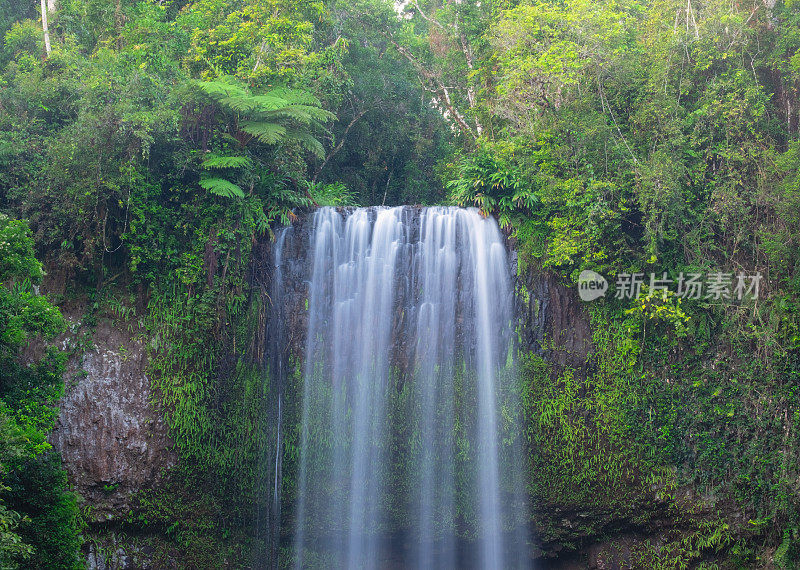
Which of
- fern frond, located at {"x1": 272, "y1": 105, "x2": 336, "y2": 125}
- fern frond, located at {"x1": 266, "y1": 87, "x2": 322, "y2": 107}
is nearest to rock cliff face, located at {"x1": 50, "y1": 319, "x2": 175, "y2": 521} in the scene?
fern frond, located at {"x1": 272, "y1": 105, "x2": 336, "y2": 125}

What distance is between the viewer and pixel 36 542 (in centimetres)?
876

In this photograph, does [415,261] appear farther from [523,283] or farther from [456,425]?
[456,425]

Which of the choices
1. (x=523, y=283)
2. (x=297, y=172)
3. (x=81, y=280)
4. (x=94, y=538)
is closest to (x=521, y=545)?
(x=523, y=283)

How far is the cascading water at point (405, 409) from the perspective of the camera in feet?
39.4

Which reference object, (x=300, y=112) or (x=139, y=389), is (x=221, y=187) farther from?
(x=139, y=389)

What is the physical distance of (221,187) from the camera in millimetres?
11578

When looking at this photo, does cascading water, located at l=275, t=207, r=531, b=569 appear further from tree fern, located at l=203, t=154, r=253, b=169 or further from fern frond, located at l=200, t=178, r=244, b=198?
tree fern, located at l=203, t=154, r=253, b=169

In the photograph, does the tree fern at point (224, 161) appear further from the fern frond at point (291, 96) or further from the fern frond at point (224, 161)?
the fern frond at point (291, 96)

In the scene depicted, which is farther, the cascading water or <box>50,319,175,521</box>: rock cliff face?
the cascading water

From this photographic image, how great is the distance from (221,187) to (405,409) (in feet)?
16.7

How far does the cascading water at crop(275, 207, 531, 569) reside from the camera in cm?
1202

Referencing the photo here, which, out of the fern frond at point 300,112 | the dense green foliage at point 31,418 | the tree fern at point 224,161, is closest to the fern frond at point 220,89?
the fern frond at point 300,112

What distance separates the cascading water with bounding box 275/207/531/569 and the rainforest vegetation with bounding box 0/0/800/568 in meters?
0.70

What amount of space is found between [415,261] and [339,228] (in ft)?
5.08
